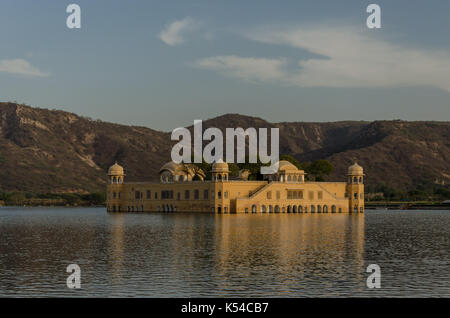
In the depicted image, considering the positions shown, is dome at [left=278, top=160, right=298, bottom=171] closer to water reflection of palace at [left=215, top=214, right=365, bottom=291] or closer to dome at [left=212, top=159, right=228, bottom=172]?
dome at [left=212, top=159, right=228, bottom=172]

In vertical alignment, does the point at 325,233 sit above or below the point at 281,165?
below

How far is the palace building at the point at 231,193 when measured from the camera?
389 ft

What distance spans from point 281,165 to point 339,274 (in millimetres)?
87979

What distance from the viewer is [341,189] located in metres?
132

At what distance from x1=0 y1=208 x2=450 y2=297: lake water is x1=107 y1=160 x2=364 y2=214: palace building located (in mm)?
50667

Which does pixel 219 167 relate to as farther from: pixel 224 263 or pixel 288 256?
pixel 224 263

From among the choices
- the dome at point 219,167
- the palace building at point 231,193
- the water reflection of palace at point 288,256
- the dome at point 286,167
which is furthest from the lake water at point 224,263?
the dome at point 286,167

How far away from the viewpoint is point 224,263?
41719 millimetres

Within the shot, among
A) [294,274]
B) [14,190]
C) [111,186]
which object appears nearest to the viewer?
[294,274]

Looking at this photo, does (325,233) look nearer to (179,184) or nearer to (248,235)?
(248,235)

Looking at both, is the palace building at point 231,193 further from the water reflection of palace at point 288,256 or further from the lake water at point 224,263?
the lake water at point 224,263

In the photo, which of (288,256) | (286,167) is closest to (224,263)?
(288,256)

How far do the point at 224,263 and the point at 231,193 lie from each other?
254 ft

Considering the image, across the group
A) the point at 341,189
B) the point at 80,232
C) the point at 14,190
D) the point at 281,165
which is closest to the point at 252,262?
the point at 80,232
